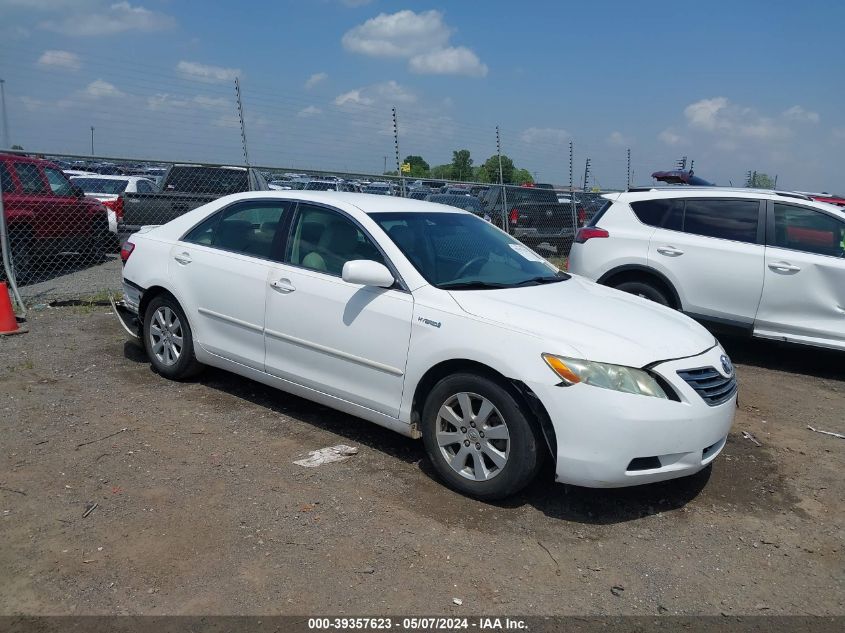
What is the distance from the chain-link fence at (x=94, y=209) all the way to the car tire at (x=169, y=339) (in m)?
3.21

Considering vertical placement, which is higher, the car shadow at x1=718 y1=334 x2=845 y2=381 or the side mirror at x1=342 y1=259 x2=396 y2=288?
the side mirror at x1=342 y1=259 x2=396 y2=288

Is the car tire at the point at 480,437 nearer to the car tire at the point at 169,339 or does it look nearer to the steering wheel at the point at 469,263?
the steering wheel at the point at 469,263

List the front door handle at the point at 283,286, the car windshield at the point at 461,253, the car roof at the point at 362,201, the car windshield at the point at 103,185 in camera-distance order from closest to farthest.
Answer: the car windshield at the point at 461,253, the front door handle at the point at 283,286, the car roof at the point at 362,201, the car windshield at the point at 103,185

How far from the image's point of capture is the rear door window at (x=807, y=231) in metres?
6.70

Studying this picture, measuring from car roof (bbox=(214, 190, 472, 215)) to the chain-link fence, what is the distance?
393cm

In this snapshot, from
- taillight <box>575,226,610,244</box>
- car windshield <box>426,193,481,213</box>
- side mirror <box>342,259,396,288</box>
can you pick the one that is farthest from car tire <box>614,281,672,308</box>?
car windshield <box>426,193,481,213</box>

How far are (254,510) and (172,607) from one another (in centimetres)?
85

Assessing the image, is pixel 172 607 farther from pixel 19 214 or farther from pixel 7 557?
pixel 19 214

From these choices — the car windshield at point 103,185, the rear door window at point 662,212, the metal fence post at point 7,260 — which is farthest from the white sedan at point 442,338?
the car windshield at point 103,185

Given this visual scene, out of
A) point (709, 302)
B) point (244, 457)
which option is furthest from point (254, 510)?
point (709, 302)

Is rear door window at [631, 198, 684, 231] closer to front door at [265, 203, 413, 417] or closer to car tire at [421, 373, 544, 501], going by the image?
front door at [265, 203, 413, 417]

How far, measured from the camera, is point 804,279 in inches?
262

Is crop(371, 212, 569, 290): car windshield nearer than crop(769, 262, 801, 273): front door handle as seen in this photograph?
Yes

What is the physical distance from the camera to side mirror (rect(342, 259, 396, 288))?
165 inches
